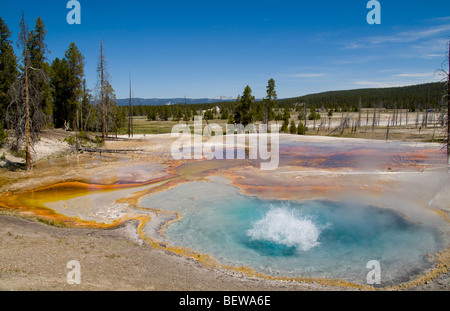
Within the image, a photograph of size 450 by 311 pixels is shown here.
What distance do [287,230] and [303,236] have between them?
708mm

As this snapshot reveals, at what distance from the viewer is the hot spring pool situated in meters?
9.23

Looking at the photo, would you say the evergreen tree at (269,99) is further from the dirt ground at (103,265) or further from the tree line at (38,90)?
the dirt ground at (103,265)

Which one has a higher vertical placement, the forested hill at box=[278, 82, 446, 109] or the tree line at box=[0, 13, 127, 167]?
the forested hill at box=[278, 82, 446, 109]

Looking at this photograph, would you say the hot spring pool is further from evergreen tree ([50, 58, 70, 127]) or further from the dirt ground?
evergreen tree ([50, 58, 70, 127])

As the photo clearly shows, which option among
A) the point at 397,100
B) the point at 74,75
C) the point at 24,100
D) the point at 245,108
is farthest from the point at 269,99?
the point at 397,100

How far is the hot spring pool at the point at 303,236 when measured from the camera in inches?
363

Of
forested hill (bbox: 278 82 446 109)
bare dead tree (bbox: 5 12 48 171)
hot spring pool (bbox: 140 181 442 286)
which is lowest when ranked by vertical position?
hot spring pool (bbox: 140 181 442 286)

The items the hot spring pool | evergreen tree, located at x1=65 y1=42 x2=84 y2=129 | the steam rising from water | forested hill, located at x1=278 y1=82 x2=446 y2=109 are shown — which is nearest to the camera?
the hot spring pool

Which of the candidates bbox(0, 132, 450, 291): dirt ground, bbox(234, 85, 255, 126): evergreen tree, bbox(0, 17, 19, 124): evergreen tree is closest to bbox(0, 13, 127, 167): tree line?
bbox(0, 17, 19, 124): evergreen tree

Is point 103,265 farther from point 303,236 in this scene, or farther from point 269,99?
point 269,99

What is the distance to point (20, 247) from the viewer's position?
899 centimetres
